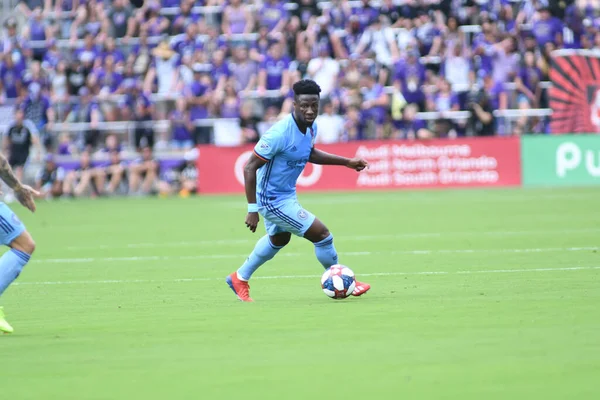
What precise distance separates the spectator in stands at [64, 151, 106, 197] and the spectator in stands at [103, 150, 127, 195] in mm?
189

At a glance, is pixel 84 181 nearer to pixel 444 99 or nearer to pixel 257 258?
pixel 444 99

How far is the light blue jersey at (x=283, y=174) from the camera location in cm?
1052

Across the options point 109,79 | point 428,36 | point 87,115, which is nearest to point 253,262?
point 428,36

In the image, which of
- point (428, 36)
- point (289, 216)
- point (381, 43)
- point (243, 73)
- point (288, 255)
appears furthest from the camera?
point (243, 73)

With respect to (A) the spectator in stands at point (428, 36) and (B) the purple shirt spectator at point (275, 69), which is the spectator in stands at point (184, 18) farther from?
(A) the spectator in stands at point (428, 36)

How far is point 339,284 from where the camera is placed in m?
10.5

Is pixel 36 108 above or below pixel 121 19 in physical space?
below

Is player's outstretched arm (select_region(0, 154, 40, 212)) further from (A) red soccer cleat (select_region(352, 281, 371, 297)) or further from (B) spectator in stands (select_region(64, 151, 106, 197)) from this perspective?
(B) spectator in stands (select_region(64, 151, 106, 197))

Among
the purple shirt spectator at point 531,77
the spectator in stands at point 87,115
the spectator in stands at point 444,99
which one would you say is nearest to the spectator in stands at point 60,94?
the spectator in stands at point 87,115

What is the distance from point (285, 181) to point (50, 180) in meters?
22.8

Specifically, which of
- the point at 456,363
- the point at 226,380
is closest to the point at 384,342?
the point at 456,363

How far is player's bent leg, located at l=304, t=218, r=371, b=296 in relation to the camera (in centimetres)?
1061

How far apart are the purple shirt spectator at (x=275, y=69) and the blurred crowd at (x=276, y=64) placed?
0.04 meters

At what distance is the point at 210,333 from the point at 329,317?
3.67ft
